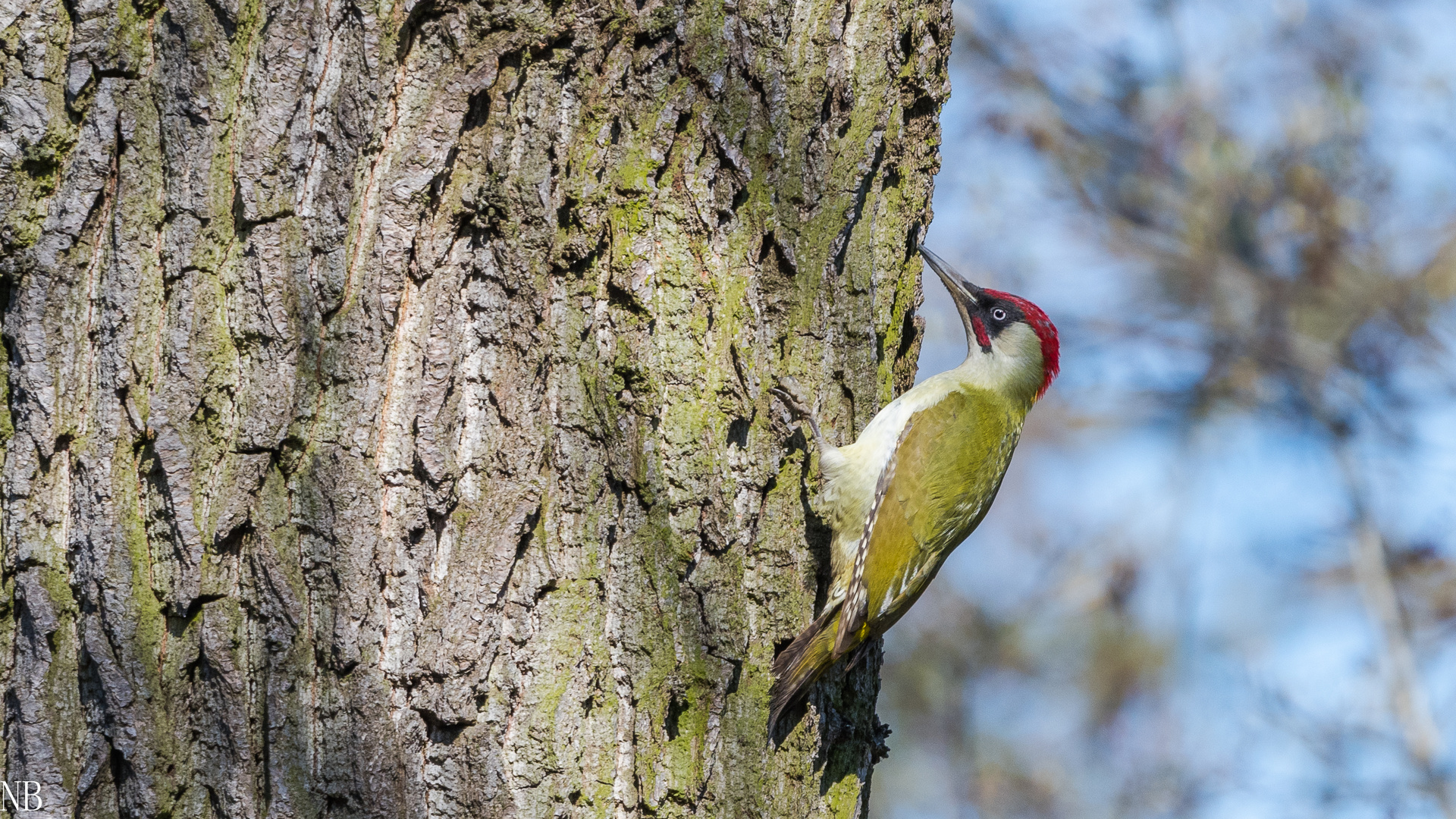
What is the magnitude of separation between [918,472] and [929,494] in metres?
0.08

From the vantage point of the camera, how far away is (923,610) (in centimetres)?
827

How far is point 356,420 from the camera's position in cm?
181

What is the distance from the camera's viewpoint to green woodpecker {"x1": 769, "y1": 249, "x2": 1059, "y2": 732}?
237cm

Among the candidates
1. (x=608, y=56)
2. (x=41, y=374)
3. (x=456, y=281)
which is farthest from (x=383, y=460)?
(x=608, y=56)

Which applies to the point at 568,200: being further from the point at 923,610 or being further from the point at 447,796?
the point at 923,610

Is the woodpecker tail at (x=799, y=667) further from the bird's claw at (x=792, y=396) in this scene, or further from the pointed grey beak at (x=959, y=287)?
the pointed grey beak at (x=959, y=287)

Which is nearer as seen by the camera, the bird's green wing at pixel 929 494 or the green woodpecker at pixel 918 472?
the green woodpecker at pixel 918 472

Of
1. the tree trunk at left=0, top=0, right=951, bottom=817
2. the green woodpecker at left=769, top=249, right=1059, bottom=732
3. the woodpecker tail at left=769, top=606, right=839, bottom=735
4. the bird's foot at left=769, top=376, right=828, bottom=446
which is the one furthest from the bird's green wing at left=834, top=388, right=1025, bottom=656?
the tree trunk at left=0, top=0, right=951, bottom=817

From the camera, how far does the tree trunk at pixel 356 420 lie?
176 centimetres

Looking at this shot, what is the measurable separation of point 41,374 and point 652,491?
3.44 feet

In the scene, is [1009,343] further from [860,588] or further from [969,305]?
[860,588]

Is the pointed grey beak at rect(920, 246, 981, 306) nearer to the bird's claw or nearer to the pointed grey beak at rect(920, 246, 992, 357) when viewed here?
the pointed grey beak at rect(920, 246, 992, 357)

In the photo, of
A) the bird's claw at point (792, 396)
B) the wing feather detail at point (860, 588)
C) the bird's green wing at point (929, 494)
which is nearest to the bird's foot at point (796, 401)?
the bird's claw at point (792, 396)

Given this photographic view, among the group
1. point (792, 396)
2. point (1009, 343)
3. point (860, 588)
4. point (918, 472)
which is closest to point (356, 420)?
point (792, 396)
